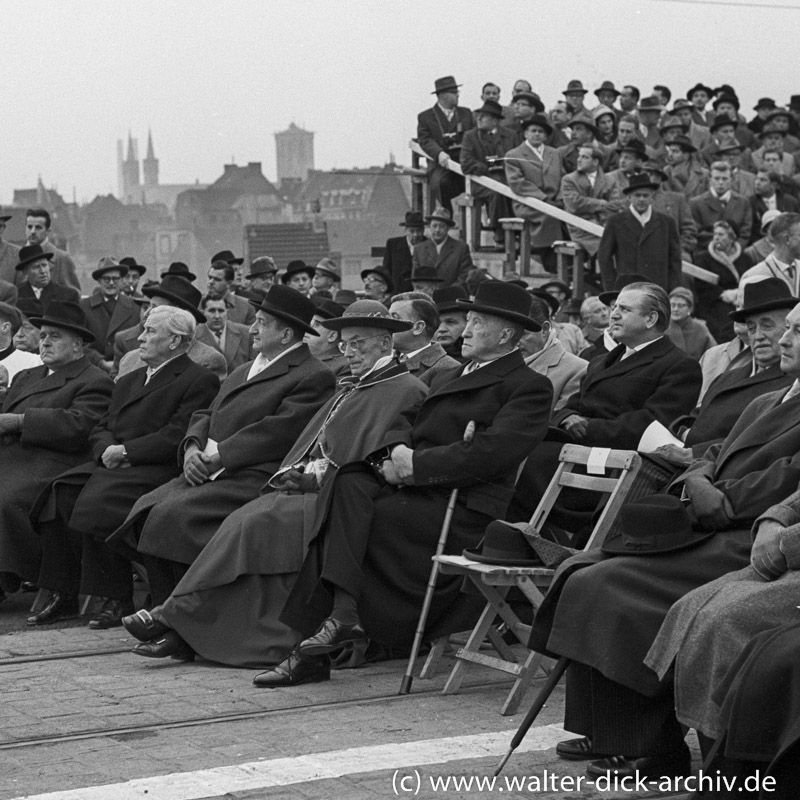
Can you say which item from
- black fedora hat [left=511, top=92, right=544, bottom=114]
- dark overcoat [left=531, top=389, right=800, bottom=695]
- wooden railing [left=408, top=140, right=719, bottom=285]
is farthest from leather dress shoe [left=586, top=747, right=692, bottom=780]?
black fedora hat [left=511, top=92, right=544, bottom=114]

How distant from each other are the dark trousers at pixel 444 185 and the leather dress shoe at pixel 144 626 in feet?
34.8

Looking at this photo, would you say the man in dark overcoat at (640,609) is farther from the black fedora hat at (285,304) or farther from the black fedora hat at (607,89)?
the black fedora hat at (607,89)

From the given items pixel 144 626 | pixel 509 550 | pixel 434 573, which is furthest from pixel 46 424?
pixel 509 550

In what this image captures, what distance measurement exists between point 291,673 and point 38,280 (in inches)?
246

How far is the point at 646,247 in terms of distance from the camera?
12.9m

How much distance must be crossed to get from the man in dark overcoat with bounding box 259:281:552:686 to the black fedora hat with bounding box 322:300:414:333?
0.49 meters

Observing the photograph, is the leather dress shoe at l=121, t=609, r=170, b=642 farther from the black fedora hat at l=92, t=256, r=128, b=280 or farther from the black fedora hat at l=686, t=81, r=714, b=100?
the black fedora hat at l=686, t=81, r=714, b=100

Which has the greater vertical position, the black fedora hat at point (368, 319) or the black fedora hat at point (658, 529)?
the black fedora hat at point (368, 319)

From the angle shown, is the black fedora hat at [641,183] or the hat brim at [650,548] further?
the black fedora hat at [641,183]

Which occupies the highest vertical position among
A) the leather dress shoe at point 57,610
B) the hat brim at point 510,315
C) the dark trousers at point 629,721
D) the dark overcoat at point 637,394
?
the hat brim at point 510,315

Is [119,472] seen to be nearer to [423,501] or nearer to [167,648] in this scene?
[167,648]

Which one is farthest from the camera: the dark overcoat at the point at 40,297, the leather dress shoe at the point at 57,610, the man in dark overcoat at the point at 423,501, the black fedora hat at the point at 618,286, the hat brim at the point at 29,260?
the hat brim at the point at 29,260

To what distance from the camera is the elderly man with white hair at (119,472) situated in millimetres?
8758

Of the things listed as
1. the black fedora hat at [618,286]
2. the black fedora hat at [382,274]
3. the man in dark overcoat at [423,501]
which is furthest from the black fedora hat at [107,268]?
the man in dark overcoat at [423,501]
